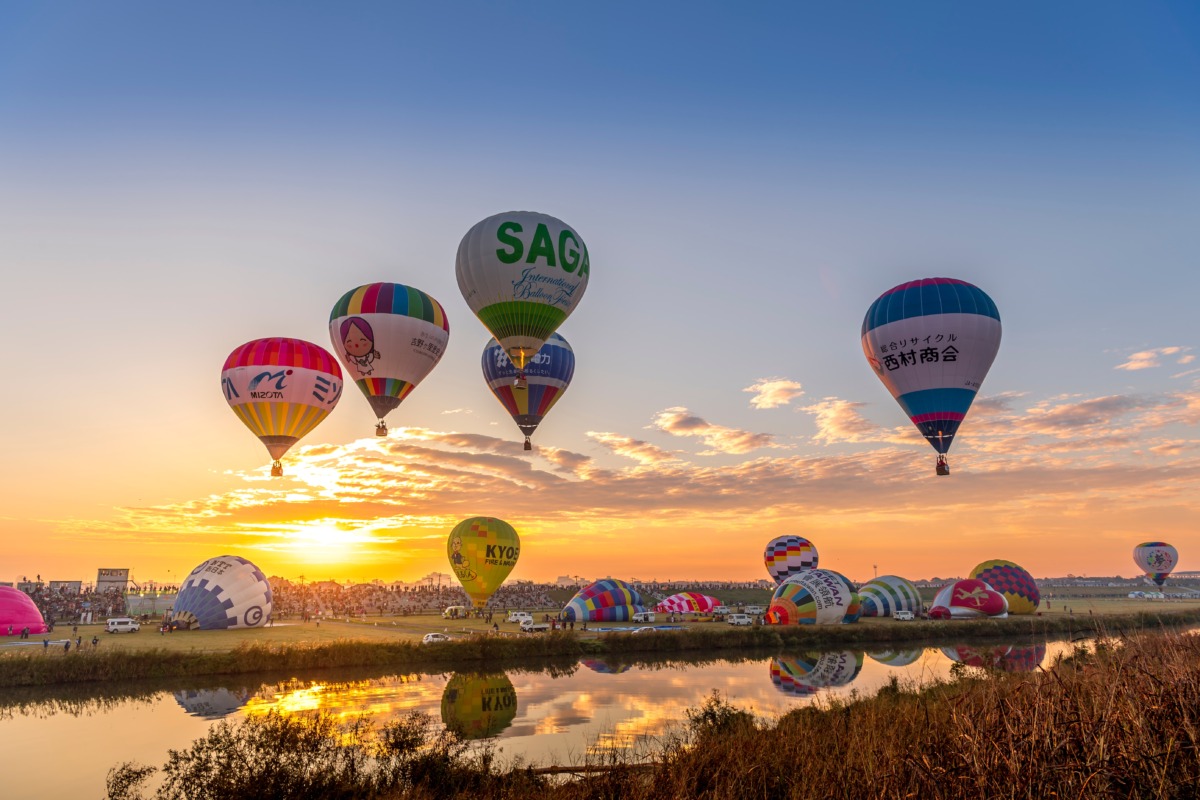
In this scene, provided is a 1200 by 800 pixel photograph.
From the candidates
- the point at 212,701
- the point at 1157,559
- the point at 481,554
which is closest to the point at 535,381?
the point at 481,554

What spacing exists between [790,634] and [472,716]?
23.0 meters

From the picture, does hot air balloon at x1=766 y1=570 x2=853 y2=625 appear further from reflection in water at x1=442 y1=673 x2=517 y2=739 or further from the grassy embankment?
the grassy embankment

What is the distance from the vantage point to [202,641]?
3291 centimetres

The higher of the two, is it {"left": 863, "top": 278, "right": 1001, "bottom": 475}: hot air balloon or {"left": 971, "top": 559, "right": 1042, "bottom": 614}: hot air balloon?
{"left": 863, "top": 278, "right": 1001, "bottom": 475}: hot air balloon

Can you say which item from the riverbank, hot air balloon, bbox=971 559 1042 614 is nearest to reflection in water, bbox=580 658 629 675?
the riverbank

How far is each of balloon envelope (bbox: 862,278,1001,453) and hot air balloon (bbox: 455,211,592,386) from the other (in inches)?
504

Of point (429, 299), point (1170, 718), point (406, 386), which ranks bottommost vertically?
point (1170, 718)

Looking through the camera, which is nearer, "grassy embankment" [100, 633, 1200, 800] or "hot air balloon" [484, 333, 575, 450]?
"grassy embankment" [100, 633, 1200, 800]

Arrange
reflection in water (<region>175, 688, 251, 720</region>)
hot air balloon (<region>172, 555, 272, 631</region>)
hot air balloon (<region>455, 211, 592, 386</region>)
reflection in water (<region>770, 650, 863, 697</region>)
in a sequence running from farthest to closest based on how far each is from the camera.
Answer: hot air balloon (<region>172, 555, 272, 631</region>)
hot air balloon (<region>455, 211, 592, 386</region>)
reflection in water (<region>770, 650, 863, 697</region>)
reflection in water (<region>175, 688, 251, 720</region>)

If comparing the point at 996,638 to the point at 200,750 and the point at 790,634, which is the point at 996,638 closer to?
the point at 790,634

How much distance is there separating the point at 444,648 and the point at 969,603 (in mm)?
34057

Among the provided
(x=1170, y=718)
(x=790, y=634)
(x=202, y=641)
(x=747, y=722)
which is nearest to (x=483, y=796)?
(x=747, y=722)

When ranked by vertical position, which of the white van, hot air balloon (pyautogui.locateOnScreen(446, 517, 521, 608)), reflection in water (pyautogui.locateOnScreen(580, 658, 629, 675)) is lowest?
reflection in water (pyautogui.locateOnScreen(580, 658, 629, 675))

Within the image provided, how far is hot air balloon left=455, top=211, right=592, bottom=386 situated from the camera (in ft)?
90.6
